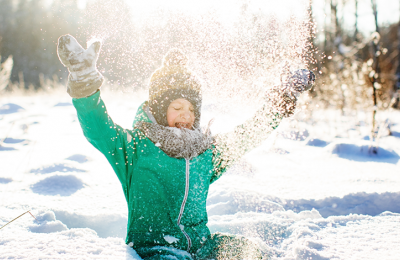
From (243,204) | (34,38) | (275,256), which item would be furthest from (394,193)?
(34,38)

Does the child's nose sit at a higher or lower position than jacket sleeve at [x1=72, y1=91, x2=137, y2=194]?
higher

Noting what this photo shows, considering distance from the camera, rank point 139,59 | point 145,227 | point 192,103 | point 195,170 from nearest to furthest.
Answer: point 145,227 → point 195,170 → point 192,103 → point 139,59

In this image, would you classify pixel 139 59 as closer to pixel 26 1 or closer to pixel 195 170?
pixel 195 170

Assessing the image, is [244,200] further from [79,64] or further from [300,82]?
[79,64]

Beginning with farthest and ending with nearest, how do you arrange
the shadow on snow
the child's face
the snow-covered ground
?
the shadow on snow, the child's face, the snow-covered ground

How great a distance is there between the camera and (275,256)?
1.45 metres

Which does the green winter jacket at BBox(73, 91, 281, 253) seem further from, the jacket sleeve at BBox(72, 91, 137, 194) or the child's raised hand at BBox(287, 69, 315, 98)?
the child's raised hand at BBox(287, 69, 315, 98)

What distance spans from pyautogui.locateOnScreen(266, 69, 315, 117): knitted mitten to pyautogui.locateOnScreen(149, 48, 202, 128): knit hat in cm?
47

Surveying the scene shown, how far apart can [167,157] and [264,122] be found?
65 cm

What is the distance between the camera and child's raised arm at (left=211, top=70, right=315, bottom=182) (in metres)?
1.65

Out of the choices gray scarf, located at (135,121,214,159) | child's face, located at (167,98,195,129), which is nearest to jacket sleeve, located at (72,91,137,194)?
gray scarf, located at (135,121,214,159)

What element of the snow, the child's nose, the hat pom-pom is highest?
the hat pom-pom

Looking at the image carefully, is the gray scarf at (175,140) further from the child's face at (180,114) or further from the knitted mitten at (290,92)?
the knitted mitten at (290,92)

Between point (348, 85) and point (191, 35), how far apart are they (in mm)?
3984
